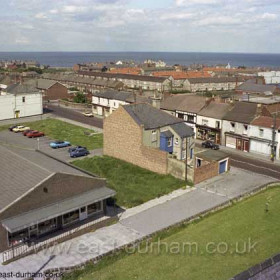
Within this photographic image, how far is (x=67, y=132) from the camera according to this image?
65188mm

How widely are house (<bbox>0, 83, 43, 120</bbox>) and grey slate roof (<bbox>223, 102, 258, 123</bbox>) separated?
4140 centimetres

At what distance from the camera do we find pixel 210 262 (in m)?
24.3

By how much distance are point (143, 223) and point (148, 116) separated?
1959 centimetres

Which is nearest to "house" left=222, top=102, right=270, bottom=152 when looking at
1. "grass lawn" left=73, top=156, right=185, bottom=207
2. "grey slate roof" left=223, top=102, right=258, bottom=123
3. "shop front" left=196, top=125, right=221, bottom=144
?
"grey slate roof" left=223, top=102, right=258, bottom=123

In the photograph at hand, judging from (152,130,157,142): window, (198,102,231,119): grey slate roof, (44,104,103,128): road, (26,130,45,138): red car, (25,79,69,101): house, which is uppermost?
(25,79,69,101): house

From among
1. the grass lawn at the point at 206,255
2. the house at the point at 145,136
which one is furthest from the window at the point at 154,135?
the grass lawn at the point at 206,255

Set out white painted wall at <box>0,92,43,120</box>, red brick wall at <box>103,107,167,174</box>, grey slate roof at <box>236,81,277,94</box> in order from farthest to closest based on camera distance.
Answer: grey slate roof at <box>236,81,277,94</box> < white painted wall at <box>0,92,43,120</box> < red brick wall at <box>103,107,167,174</box>

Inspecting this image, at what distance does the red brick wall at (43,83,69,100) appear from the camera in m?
98.4

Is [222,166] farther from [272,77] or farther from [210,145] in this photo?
[272,77]

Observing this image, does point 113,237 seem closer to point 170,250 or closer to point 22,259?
point 170,250

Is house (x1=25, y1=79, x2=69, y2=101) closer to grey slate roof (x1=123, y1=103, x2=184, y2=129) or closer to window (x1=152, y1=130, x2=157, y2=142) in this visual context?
grey slate roof (x1=123, y1=103, x2=184, y2=129)

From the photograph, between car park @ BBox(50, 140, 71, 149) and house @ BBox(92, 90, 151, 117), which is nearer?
car park @ BBox(50, 140, 71, 149)

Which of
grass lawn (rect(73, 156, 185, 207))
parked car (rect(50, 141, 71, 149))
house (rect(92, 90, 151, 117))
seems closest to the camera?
grass lawn (rect(73, 156, 185, 207))

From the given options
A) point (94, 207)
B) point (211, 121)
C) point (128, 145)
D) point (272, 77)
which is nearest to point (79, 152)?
point (128, 145)
